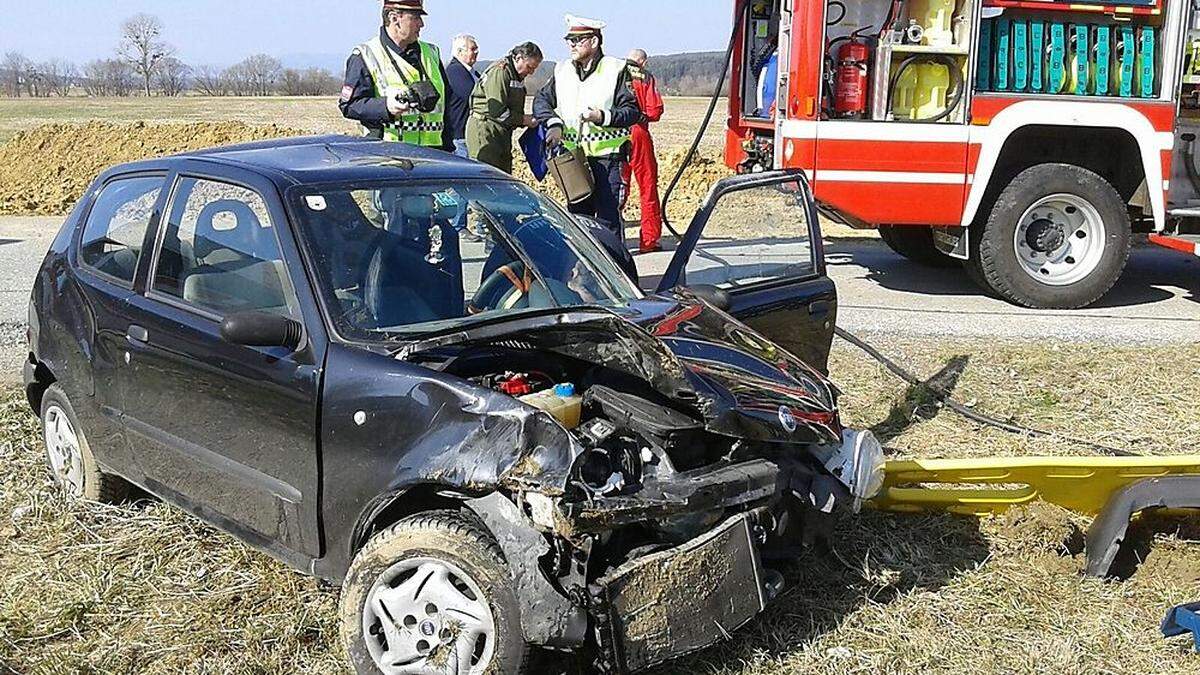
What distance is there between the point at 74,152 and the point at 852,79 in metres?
16.1

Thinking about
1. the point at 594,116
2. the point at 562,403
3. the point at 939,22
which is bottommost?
the point at 562,403

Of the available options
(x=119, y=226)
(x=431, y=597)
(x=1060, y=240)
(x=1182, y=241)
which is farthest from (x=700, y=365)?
(x=1182, y=241)

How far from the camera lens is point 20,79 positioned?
92.3m

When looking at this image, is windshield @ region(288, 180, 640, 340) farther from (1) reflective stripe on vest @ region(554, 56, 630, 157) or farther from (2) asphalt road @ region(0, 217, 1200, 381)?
(1) reflective stripe on vest @ region(554, 56, 630, 157)

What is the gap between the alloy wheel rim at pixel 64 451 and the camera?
4.59m

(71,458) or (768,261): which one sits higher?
(768,261)

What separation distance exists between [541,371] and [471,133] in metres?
7.09

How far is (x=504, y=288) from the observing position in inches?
160

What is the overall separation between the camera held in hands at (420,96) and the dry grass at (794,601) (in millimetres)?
3218

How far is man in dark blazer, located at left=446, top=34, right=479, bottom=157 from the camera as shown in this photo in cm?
951

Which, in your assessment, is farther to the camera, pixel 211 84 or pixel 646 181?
pixel 211 84

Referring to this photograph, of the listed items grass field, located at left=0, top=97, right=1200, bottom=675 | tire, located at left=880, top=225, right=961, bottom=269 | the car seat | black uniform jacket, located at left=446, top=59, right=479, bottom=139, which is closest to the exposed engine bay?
grass field, located at left=0, top=97, right=1200, bottom=675

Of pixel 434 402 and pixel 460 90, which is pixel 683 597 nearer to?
pixel 434 402

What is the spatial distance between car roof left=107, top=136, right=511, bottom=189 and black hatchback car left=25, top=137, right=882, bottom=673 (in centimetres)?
2
